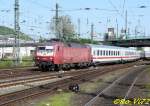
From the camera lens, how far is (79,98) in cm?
1927

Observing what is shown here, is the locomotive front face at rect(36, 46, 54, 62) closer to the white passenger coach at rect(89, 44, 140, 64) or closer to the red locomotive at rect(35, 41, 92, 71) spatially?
the red locomotive at rect(35, 41, 92, 71)

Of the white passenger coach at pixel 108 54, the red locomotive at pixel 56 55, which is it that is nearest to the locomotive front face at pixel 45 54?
the red locomotive at pixel 56 55

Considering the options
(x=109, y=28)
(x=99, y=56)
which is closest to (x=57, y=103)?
(x=99, y=56)

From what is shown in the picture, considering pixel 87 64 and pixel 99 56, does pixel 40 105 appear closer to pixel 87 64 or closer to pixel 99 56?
pixel 87 64

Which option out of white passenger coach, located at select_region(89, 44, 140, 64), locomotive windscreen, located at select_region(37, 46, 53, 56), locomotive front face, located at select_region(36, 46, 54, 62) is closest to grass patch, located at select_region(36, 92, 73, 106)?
locomotive front face, located at select_region(36, 46, 54, 62)

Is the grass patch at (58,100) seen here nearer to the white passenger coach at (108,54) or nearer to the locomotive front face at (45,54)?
the locomotive front face at (45,54)

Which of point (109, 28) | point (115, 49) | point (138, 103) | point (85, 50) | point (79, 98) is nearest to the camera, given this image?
point (138, 103)

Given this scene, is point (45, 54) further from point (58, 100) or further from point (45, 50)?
point (58, 100)

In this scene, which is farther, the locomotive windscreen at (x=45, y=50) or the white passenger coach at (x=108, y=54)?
the white passenger coach at (x=108, y=54)

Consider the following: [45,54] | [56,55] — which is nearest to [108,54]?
[56,55]

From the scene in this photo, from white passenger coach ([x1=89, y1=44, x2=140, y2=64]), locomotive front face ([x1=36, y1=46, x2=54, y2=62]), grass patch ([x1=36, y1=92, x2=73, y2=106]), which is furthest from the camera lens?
white passenger coach ([x1=89, y1=44, x2=140, y2=64])

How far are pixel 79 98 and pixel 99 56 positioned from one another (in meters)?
41.6

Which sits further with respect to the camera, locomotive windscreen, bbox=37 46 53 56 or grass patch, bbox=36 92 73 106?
locomotive windscreen, bbox=37 46 53 56

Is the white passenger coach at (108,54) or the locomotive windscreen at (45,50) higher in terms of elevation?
the locomotive windscreen at (45,50)
